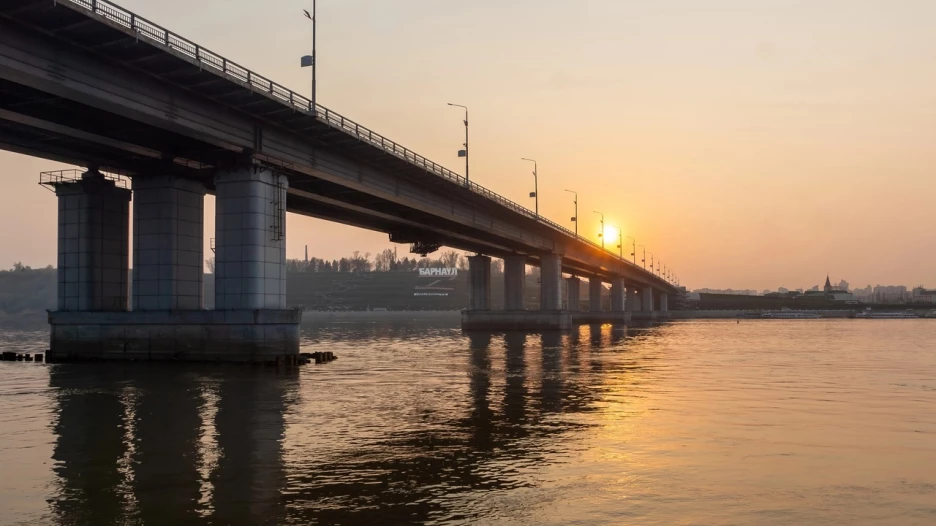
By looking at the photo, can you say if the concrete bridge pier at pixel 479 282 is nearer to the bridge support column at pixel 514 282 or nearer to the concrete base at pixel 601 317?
the bridge support column at pixel 514 282

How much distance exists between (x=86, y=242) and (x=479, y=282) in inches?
3289

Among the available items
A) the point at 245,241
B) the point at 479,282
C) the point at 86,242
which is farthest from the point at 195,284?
the point at 479,282

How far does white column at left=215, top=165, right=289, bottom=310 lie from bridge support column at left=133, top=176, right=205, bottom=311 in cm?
430

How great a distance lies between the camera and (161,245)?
175 ft

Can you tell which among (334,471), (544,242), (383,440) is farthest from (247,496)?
(544,242)

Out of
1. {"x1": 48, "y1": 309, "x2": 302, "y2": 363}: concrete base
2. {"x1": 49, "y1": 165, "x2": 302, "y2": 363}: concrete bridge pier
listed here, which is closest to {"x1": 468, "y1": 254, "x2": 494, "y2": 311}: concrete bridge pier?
{"x1": 49, "y1": 165, "x2": 302, "y2": 363}: concrete bridge pier

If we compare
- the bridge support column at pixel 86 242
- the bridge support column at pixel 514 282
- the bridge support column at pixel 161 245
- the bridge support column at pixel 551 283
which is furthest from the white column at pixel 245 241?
the bridge support column at pixel 551 283

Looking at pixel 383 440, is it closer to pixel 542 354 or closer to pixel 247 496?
pixel 247 496

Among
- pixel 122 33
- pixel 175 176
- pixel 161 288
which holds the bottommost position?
pixel 161 288

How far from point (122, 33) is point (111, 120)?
789cm

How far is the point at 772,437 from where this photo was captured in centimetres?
2305

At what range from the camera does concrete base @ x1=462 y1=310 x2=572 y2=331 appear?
124 metres

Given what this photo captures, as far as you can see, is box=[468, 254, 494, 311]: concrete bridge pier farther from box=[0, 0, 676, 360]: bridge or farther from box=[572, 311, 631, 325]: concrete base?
box=[0, 0, 676, 360]: bridge

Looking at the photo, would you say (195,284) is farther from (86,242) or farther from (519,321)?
(519,321)
